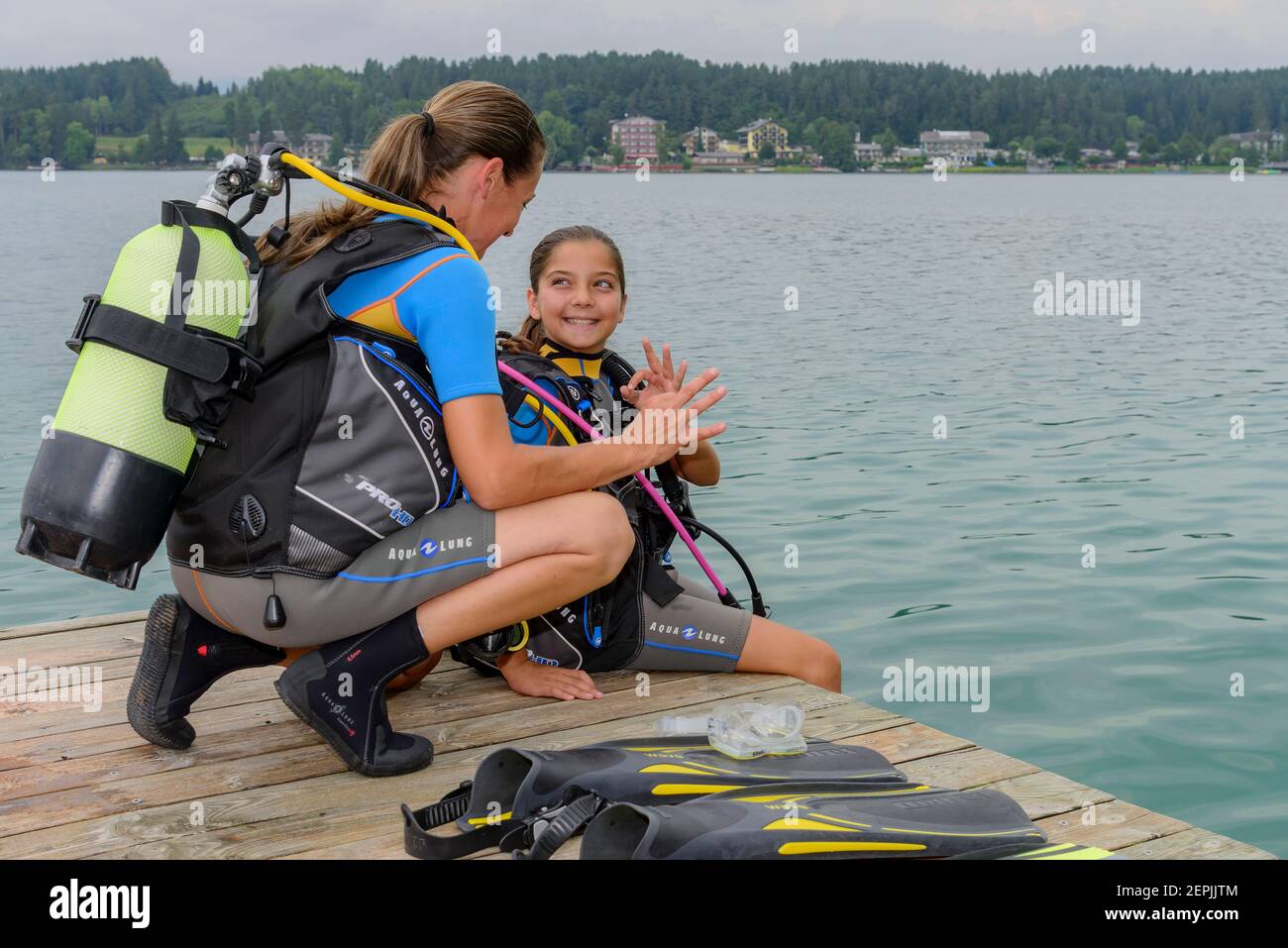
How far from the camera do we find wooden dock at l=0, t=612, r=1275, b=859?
10.5ft

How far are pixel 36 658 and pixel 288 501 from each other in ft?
6.19

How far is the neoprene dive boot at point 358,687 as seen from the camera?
11.5 ft

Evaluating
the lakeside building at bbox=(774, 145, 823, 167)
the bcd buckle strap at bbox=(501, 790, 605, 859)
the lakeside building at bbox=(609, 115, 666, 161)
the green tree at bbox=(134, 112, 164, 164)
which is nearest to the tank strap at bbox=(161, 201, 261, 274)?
the bcd buckle strap at bbox=(501, 790, 605, 859)

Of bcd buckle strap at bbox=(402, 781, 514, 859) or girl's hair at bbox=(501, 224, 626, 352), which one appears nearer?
bcd buckle strap at bbox=(402, 781, 514, 859)

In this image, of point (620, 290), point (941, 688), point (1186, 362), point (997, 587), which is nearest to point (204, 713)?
point (620, 290)

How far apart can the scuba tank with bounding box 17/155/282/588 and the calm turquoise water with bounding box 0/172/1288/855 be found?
365 cm

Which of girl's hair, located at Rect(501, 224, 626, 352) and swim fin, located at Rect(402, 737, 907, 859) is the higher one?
girl's hair, located at Rect(501, 224, 626, 352)

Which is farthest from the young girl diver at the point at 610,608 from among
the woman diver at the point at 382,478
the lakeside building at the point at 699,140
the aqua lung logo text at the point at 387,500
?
the lakeside building at the point at 699,140

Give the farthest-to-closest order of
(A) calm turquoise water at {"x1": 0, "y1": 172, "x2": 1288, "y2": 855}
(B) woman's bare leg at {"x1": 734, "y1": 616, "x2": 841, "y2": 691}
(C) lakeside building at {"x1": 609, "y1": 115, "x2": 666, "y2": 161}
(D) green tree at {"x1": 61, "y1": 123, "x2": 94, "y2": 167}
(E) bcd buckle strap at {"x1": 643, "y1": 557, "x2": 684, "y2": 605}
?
(C) lakeside building at {"x1": 609, "y1": 115, "x2": 666, "y2": 161} → (D) green tree at {"x1": 61, "y1": 123, "x2": 94, "y2": 167} → (A) calm turquoise water at {"x1": 0, "y1": 172, "x2": 1288, "y2": 855} → (B) woman's bare leg at {"x1": 734, "y1": 616, "x2": 841, "y2": 691} → (E) bcd buckle strap at {"x1": 643, "y1": 557, "x2": 684, "y2": 605}

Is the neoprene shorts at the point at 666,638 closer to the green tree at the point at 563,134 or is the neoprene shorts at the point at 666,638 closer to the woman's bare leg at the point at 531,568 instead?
the woman's bare leg at the point at 531,568

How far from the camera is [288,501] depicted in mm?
3348

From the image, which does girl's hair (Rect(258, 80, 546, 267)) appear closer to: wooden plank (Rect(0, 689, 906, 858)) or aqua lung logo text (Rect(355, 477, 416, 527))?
aqua lung logo text (Rect(355, 477, 416, 527))

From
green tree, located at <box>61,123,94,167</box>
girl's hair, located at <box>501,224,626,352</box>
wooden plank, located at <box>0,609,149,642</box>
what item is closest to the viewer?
girl's hair, located at <box>501,224,626,352</box>

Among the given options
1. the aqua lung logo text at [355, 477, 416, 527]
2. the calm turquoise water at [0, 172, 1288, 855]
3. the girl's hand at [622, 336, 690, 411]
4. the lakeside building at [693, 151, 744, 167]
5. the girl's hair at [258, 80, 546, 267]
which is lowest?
the calm turquoise water at [0, 172, 1288, 855]
